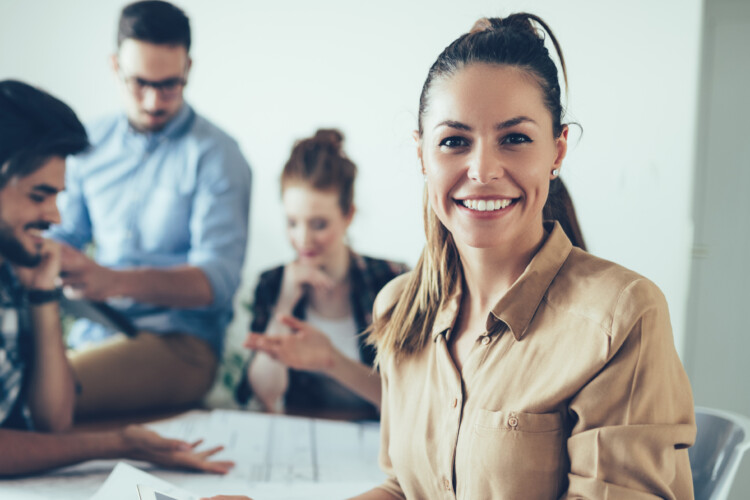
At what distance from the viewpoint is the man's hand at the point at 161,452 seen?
1.90m

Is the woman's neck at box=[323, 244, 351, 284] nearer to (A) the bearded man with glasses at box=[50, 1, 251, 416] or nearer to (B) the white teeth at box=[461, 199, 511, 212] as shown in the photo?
(A) the bearded man with glasses at box=[50, 1, 251, 416]

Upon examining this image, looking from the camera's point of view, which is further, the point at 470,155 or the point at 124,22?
the point at 124,22

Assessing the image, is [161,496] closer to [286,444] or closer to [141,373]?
[286,444]

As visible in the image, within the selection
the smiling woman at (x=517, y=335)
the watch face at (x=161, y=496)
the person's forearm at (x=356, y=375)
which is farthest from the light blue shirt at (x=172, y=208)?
the smiling woman at (x=517, y=335)

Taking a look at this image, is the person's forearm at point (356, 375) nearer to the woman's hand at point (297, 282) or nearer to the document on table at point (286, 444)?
the document on table at point (286, 444)

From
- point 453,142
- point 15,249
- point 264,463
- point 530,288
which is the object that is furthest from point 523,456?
point 15,249

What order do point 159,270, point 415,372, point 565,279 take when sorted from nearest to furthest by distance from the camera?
point 565,279 → point 415,372 → point 159,270

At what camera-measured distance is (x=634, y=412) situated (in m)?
0.92

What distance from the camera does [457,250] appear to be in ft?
4.05

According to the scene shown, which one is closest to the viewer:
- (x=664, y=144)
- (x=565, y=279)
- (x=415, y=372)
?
(x=565, y=279)

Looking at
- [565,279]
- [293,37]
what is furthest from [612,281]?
[293,37]

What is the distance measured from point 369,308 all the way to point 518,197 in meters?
1.24

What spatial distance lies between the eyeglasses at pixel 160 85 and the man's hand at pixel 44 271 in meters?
0.60

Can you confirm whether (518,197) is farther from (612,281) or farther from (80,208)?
(80,208)
